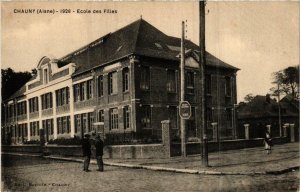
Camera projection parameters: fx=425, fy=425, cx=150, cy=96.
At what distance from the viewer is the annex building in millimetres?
26625

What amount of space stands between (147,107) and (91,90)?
4.77m

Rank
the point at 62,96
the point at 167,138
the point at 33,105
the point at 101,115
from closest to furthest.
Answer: the point at 167,138
the point at 101,115
the point at 62,96
the point at 33,105

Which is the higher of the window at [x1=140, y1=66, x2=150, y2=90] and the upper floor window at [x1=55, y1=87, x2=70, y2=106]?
the window at [x1=140, y1=66, x2=150, y2=90]

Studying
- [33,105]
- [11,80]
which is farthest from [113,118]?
[33,105]

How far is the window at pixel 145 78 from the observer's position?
26.7 metres

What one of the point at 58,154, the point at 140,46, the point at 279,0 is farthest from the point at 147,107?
the point at 279,0

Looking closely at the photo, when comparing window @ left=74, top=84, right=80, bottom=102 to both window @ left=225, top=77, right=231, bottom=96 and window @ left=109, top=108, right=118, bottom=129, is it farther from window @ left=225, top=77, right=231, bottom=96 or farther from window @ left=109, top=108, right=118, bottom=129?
window @ left=225, top=77, right=231, bottom=96

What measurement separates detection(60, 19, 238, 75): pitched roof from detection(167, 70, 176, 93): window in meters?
1.01

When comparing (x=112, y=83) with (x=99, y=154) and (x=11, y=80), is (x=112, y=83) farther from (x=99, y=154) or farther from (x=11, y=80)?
(x=99, y=154)

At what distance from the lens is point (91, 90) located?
29406 mm

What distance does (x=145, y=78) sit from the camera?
26891 mm

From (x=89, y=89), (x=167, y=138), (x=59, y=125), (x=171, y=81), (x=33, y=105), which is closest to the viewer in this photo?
(x=167, y=138)

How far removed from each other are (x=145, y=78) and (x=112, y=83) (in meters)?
2.36

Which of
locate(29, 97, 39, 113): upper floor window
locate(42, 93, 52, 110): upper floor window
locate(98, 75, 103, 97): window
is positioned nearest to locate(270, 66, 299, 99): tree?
locate(98, 75, 103, 97): window
